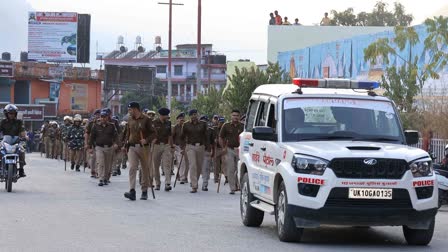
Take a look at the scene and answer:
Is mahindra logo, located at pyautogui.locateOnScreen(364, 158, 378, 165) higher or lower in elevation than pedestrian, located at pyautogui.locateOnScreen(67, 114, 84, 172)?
higher

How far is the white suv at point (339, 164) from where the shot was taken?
476 inches

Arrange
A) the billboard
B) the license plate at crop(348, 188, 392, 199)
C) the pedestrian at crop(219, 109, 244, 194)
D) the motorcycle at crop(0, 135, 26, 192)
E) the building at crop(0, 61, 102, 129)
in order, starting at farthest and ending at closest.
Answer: the building at crop(0, 61, 102, 129) < the billboard < the pedestrian at crop(219, 109, 244, 194) < the motorcycle at crop(0, 135, 26, 192) < the license plate at crop(348, 188, 392, 199)

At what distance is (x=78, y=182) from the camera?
2678cm

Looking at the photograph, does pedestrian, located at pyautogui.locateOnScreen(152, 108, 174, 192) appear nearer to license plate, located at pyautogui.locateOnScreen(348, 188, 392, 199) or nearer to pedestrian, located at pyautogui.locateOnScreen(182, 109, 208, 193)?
pedestrian, located at pyautogui.locateOnScreen(182, 109, 208, 193)

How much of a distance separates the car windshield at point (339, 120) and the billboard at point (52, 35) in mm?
78513

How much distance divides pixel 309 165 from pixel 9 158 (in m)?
10.6

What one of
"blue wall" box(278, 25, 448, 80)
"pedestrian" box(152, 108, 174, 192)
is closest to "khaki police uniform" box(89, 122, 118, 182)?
"pedestrian" box(152, 108, 174, 192)

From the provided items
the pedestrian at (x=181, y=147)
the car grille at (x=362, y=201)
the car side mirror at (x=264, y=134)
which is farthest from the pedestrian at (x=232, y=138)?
the car grille at (x=362, y=201)

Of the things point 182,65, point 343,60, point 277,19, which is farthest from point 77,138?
point 182,65

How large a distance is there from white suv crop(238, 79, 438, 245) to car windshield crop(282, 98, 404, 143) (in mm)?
13

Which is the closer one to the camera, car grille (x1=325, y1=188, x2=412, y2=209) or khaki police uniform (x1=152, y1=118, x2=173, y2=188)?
car grille (x1=325, y1=188, x2=412, y2=209)

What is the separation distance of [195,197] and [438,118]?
676cm

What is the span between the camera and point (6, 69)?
88.9 metres

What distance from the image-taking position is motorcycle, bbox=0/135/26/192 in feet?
69.9
